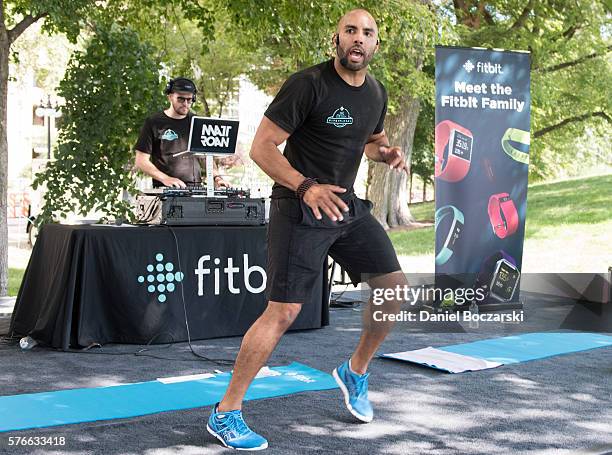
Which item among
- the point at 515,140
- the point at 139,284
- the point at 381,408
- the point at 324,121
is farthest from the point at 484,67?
the point at 324,121

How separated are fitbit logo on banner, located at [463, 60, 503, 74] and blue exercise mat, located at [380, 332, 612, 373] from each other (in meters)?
2.30

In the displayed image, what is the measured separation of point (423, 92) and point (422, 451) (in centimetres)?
1411

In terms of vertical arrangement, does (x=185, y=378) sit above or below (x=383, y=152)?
below

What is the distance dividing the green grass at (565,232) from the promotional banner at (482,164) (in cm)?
479

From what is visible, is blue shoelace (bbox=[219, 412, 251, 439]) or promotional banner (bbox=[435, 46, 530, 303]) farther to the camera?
promotional banner (bbox=[435, 46, 530, 303])

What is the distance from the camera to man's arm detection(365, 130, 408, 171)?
3961 mm

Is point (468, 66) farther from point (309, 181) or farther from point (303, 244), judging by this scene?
point (309, 181)

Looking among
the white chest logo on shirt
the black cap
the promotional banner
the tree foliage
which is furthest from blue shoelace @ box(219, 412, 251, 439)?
the tree foliage

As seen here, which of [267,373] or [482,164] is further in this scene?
[482,164]

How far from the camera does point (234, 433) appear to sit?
11.6 ft

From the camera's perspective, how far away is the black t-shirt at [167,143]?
6789mm

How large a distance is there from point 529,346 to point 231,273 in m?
2.22

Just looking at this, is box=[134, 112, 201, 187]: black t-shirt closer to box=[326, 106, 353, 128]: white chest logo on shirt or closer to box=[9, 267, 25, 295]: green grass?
box=[326, 106, 353, 128]: white chest logo on shirt

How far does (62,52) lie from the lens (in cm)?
2080
